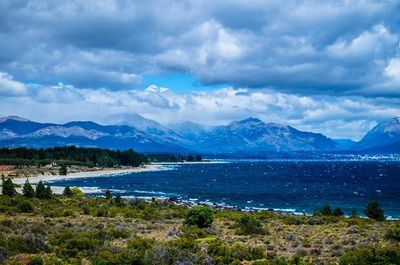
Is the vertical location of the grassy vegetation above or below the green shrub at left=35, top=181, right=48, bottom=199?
below

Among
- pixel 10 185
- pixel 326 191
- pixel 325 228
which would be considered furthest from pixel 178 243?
pixel 326 191

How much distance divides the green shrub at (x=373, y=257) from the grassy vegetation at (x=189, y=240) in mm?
49

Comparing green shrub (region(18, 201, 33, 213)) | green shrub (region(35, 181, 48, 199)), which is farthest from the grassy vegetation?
green shrub (region(35, 181, 48, 199))

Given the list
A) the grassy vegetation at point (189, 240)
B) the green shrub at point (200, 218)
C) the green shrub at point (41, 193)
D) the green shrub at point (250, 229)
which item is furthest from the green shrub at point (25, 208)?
the green shrub at point (250, 229)

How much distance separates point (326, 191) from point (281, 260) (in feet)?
338

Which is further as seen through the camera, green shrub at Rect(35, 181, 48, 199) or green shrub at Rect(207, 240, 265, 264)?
green shrub at Rect(35, 181, 48, 199)

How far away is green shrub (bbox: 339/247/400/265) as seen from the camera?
83.1ft

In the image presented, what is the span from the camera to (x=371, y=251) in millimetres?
27016

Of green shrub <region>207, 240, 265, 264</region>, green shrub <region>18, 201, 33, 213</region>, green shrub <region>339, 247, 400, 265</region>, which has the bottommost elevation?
green shrub <region>207, 240, 265, 264</region>

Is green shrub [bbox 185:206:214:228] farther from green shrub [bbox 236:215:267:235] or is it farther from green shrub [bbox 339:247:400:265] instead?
green shrub [bbox 339:247:400:265]

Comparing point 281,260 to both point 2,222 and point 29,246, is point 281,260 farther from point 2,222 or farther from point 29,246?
point 2,222

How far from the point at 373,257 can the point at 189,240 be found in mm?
12238

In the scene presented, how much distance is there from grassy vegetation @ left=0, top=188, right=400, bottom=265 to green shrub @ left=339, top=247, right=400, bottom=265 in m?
0.05

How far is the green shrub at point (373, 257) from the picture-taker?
998 inches
